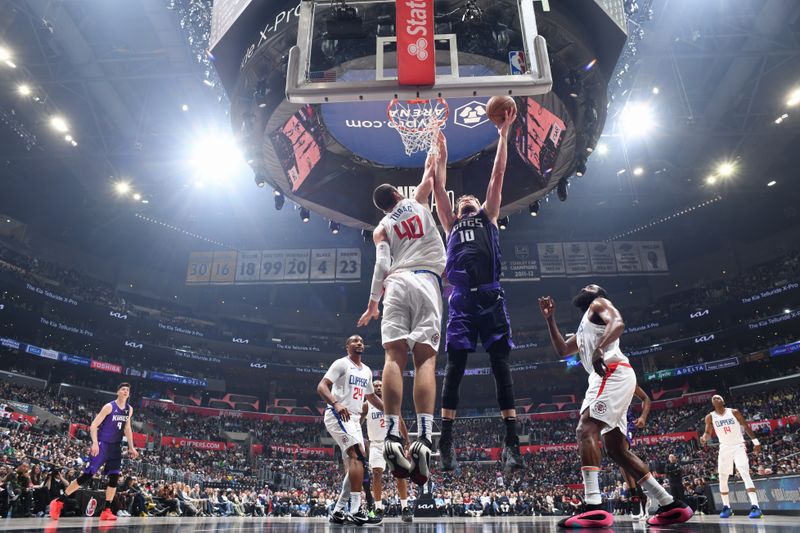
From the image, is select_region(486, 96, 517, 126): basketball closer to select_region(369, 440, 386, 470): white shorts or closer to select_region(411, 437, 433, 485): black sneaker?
select_region(411, 437, 433, 485): black sneaker

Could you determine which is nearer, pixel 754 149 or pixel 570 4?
pixel 570 4

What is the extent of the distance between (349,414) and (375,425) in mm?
2378

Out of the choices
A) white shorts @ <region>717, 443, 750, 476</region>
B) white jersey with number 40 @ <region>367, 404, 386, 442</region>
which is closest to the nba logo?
white jersey with number 40 @ <region>367, 404, 386, 442</region>

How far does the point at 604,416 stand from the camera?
4.49 meters

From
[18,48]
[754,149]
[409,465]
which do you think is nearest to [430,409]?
[409,465]

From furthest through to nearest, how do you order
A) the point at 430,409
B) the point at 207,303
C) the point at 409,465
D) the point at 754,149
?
1. the point at 207,303
2. the point at 754,149
3. the point at 430,409
4. the point at 409,465

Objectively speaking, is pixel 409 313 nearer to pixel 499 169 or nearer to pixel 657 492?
pixel 499 169

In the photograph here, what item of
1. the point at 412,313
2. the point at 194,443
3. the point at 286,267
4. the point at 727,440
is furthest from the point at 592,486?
the point at 194,443

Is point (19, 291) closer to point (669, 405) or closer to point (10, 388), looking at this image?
point (10, 388)

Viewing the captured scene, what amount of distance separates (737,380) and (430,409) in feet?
111

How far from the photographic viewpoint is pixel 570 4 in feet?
26.3

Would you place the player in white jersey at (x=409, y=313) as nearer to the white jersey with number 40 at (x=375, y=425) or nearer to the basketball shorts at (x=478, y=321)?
the basketball shorts at (x=478, y=321)

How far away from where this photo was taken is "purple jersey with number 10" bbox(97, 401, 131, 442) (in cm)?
779

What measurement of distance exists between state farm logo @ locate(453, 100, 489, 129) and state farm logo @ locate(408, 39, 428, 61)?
4.20 m
